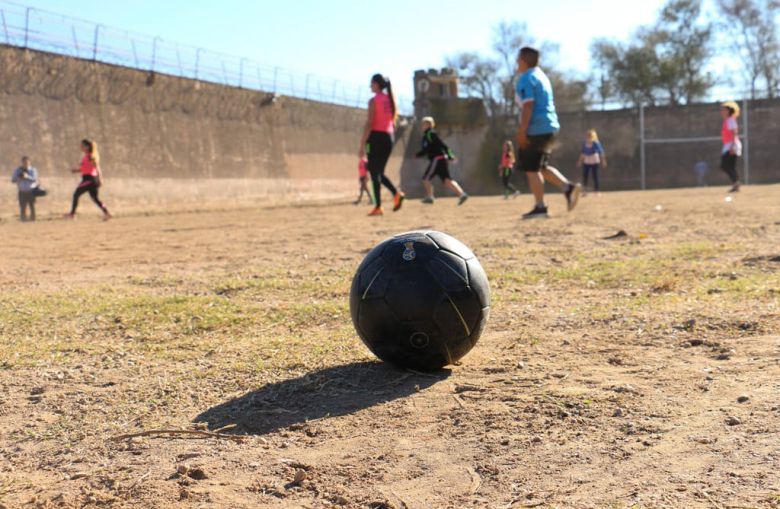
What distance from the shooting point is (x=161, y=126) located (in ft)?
82.4

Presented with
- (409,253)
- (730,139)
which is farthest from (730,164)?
(409,253)

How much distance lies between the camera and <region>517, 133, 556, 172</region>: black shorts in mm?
10922

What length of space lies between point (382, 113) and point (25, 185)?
30.6 feet

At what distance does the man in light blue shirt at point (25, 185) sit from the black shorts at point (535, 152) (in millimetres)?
11946

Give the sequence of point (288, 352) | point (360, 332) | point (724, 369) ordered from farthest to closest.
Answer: point (288, 352) → point (360, 332) → point (724, 369)

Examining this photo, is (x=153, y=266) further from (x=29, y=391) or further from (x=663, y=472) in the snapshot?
(x=663, y=472)

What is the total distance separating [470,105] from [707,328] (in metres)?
42.0

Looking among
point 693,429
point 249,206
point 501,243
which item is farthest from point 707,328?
point 249,206

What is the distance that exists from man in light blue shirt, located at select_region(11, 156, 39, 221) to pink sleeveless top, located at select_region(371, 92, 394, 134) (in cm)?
896

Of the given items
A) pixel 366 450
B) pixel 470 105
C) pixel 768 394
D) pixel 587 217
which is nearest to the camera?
pixel 366 450

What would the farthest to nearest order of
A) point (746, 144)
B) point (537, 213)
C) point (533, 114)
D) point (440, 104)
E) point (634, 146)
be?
point (440, 104)
point (634, 146)
point (746, 144)
point (537, 213)
point (533, 114)

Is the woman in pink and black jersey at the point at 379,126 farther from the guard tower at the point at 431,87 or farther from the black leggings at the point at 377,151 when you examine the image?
the guard tower at the point at 431,87

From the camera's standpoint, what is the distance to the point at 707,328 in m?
4.45

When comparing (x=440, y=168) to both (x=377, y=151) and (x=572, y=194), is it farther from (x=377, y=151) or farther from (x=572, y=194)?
(x=572, y=194)
